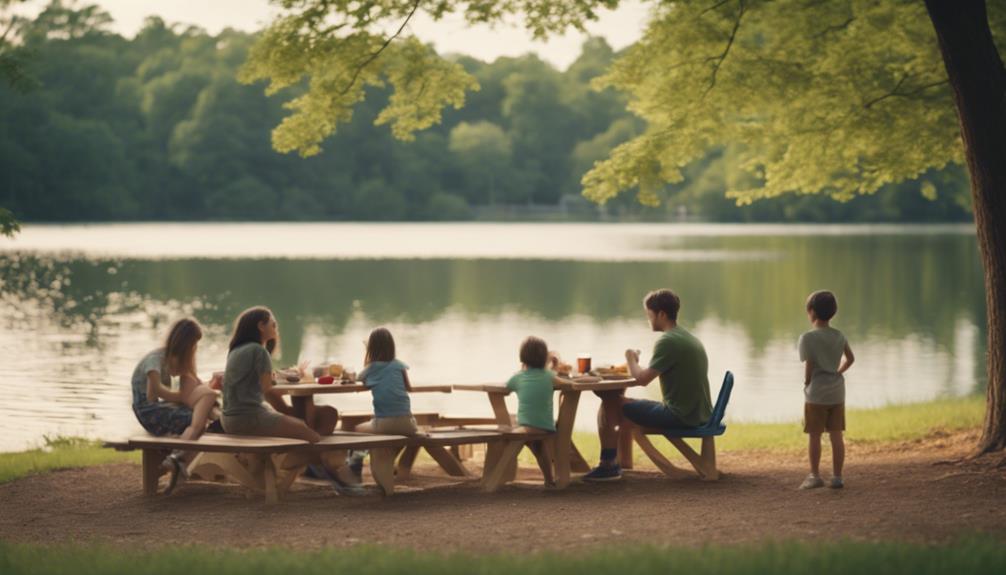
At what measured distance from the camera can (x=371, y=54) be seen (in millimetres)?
12883

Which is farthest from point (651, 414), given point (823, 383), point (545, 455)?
point (823, 383)

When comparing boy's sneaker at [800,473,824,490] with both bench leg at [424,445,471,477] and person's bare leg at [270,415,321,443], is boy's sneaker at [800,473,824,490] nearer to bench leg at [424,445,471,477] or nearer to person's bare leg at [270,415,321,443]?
bench leg at [424,445,471,477]

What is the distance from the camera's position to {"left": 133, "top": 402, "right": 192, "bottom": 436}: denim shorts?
9.84m

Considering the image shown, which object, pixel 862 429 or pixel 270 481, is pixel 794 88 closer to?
pixel 862 429

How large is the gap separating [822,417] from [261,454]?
13.7ft

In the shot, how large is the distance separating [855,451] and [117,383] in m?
13.2

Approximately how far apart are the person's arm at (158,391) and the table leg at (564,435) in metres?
2.94

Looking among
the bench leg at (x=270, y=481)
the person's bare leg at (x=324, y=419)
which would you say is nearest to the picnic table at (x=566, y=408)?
the person's bare leg at (x=324, y=419)

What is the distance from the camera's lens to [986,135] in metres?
10.9

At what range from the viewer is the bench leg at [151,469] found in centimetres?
987

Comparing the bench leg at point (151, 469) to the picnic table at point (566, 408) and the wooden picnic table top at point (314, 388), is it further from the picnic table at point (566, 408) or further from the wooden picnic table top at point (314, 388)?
the picnic table at point (566, 408)

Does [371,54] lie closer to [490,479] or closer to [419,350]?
[490,479]

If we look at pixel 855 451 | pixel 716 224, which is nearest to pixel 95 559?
pixel 855 451

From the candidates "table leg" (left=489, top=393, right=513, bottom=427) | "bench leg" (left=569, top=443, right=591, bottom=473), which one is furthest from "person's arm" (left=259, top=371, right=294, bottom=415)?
"bench leg" (left=569, top=443, right=591, bottom=473)
